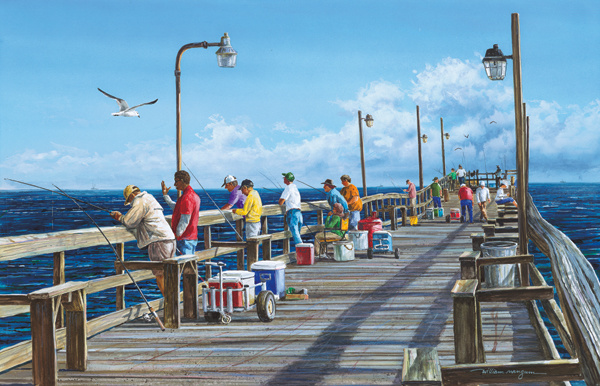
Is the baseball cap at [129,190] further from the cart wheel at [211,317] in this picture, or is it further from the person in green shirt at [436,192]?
the person in green shirt at [436,192]

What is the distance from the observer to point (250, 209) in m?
10.3

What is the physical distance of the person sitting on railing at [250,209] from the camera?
33.7 feet

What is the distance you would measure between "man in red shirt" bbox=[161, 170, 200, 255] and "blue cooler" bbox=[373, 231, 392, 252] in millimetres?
5437

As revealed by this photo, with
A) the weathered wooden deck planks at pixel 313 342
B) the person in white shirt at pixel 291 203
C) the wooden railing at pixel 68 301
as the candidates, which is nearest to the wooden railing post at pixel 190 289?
the wooden railing at pixel 68 301

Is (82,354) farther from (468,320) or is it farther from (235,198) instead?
(235,198)

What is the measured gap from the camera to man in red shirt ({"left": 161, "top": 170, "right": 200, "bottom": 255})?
8.04m

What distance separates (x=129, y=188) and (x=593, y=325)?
17.0 feet

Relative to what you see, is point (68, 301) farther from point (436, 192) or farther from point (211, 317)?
point (436, 192)

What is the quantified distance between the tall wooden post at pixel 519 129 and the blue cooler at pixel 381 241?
465cm

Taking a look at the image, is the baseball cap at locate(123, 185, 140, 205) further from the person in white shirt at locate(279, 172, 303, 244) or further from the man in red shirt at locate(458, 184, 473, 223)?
the man in red shirt at locate(458, 184, 473, 223)

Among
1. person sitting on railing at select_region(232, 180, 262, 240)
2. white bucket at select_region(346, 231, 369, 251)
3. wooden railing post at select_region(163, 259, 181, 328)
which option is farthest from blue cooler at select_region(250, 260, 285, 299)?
white bucket at select_region(346, 231, 369, 251)

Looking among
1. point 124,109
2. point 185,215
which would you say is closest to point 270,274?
point 185,215

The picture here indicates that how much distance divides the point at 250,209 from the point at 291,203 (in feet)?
4.90

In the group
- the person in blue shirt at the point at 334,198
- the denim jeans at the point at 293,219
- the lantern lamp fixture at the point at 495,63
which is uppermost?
the lantern lamp fixture at the point at 495,63
